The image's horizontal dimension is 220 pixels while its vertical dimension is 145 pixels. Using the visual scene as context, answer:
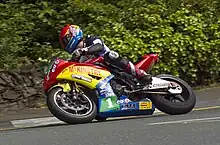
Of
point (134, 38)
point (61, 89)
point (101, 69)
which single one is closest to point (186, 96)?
point (101, 69)

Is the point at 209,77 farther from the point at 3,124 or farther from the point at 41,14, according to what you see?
the point at 3,124

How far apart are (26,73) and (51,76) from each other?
10.5 ft

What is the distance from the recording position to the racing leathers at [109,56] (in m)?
8.98

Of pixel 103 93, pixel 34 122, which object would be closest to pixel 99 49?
pixel 103 93

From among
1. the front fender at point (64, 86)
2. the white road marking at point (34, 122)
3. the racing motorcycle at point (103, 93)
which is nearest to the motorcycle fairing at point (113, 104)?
the racing motorcycle at point (103, 93)

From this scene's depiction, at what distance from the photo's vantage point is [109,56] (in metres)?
9.08

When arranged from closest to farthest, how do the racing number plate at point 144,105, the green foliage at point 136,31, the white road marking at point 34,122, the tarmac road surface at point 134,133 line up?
the tarmac road surface at point 134,133
the racing number plate at point 144,105
the white road marking at point 34,122
the green foliage at point 136,31

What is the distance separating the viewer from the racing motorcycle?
879 centimetres

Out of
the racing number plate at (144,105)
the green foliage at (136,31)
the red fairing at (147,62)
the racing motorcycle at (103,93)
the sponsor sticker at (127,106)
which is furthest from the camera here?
the green foliage at (136,31)

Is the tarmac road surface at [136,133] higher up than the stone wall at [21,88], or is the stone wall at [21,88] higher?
the stone wall at [21,88]

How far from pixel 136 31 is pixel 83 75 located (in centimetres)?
441

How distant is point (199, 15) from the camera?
1336 centimetres

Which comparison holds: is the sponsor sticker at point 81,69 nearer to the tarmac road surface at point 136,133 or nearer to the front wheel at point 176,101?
the tarmac road surface at point 136,133

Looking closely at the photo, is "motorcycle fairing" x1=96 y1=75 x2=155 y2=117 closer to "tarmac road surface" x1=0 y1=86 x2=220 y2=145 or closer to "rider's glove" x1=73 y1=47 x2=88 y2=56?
"tarmac road surface" x1=0 y1=86 x2=220 y2=145
